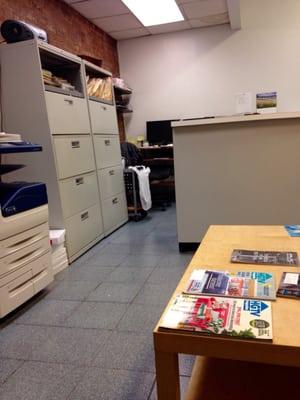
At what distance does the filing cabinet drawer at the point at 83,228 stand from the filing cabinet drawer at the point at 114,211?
0.47 feet

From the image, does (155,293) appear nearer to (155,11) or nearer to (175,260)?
(175,260)

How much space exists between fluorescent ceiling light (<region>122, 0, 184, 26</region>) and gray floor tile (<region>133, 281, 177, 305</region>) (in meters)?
3.22

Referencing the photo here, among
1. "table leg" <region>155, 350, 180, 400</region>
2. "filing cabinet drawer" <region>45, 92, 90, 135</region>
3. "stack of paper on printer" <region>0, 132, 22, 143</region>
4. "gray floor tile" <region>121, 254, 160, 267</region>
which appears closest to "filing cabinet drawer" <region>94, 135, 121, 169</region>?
"filing cabinet drawer" <region>45, 92, 90, 135</region>

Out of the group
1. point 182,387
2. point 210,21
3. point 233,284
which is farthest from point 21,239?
point 210,21

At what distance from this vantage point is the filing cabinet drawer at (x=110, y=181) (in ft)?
10.9

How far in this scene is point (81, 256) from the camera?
2.86m

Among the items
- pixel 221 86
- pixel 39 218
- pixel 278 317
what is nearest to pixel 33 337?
pixel 39 218

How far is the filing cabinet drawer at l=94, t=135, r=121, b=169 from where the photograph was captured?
3262 millimetres

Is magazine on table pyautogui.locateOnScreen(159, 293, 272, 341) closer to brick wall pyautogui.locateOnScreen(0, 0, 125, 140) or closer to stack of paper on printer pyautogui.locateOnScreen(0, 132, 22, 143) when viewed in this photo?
stack of paper on printer pyautogui.locateOnScreen(0, 132, 22, 143)

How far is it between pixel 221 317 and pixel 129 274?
159 cm

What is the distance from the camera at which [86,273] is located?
8.09 ft

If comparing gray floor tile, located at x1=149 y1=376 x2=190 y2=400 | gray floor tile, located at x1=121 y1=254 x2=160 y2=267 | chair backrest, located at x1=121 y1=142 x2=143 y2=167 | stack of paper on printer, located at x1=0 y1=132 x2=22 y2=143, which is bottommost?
gray floor tile, located at x1=121 y1=254 x2=160 y2=267

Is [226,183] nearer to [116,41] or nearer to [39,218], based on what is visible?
[39,218]

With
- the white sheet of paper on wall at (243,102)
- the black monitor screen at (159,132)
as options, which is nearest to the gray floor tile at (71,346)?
the white sheet of paper on wall at (243,102)
